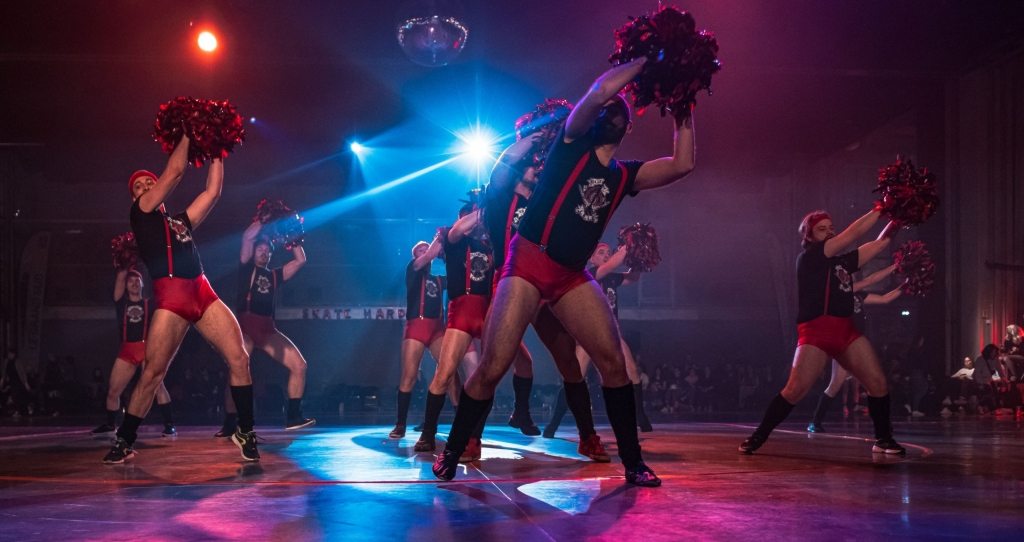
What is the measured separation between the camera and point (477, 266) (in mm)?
6973

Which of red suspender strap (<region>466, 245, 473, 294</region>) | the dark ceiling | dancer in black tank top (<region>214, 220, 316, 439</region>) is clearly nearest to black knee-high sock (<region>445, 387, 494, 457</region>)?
red suspender strap (<region>466, 245, 473, 294</region>)

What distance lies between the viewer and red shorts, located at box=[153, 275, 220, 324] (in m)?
5.68

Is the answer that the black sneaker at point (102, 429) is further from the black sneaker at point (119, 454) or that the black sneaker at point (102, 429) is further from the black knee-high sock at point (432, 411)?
the black knee-high sock at point (432, 411)

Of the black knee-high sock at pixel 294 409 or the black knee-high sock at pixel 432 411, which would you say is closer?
the black knee-high sock at pixel 432 411

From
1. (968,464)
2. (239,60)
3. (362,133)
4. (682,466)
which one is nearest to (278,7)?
(239,60)

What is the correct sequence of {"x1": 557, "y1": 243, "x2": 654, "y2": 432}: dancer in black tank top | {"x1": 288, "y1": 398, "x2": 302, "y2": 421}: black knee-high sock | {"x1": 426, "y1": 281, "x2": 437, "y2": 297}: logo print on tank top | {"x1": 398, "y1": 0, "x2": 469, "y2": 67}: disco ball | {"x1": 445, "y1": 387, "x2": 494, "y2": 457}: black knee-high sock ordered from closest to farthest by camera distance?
{"x1": 445, "y1": 387, "x2": 494, "y2": 457}: black knee-high sock, {"x1": 557, "y1": 243, "x2": 654, "y2": 432}: dancer in black tank top, {"x1": 426, "y1": 281, "x2": 437, "y2": 297}: logo print on tank top, {"x1": 288, "y1": 398, "x2": 302, "y2": 421}: black knee-high sock, {"x1": 398, "y1": 0, "x2": 469, "y2": 67}: disco ball

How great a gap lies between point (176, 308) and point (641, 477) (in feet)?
11.3

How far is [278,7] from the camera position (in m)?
13.6

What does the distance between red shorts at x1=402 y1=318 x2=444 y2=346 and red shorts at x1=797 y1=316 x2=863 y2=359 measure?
3690 mm

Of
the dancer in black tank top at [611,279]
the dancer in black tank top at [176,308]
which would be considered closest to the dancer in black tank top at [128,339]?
the dancer in black tank top at [176,308]

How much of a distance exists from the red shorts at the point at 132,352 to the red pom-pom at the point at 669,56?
7.53 meters

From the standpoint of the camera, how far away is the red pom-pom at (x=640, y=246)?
292 inches

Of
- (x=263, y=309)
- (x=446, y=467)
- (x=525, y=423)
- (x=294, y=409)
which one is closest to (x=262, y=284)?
(x=263, y=309)

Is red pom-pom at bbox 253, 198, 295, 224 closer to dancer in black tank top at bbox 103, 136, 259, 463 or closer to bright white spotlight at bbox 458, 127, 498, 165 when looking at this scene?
dancer in black tank top at bbox 103, 136, 259, 463
